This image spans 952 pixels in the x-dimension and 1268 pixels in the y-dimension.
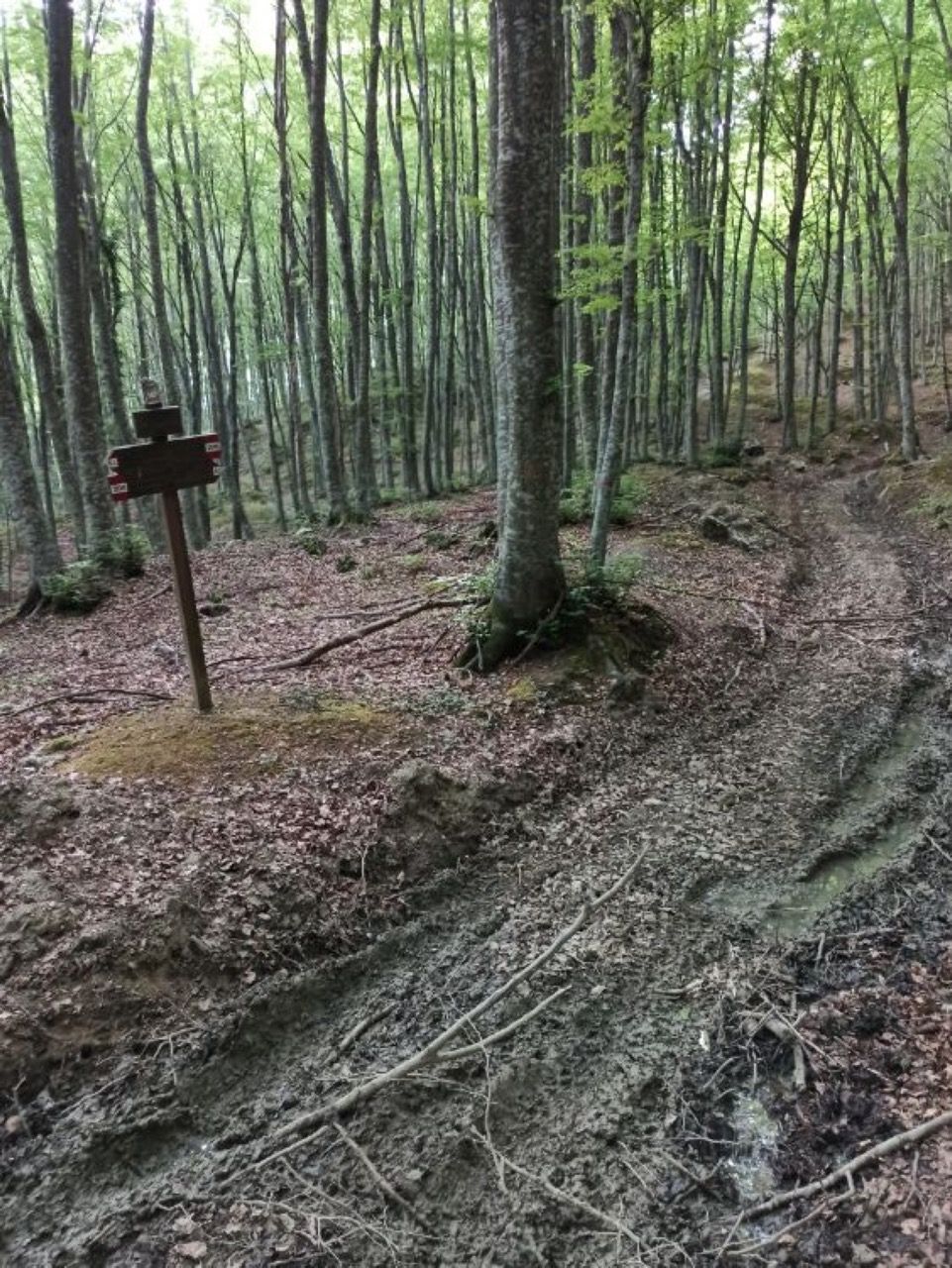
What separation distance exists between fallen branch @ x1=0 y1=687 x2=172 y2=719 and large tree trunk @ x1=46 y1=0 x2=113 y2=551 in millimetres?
5555

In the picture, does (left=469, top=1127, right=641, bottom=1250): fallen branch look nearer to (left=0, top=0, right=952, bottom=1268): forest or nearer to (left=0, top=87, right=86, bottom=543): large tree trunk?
(left=0, top=0, right=952, bottom=1268): forest

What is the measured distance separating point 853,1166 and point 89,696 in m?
6.14

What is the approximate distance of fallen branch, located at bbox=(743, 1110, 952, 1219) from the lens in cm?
283

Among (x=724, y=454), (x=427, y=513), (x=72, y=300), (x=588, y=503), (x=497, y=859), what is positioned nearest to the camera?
(x=497, y=859)

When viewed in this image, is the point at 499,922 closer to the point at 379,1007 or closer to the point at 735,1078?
the point at 379,1007

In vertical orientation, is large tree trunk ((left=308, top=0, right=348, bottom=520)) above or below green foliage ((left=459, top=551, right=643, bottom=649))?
above

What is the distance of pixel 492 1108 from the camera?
3293mm

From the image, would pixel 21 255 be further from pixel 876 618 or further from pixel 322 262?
pixel 876 618

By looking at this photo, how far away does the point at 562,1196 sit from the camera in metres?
2.91

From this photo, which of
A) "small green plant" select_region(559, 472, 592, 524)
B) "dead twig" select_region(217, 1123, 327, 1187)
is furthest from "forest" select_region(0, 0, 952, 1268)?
"small green plant" select_region(559, 472, 592, 524)

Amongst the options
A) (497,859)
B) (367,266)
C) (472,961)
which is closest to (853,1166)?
(472,961)

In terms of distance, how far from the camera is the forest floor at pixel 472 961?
9.52 feet

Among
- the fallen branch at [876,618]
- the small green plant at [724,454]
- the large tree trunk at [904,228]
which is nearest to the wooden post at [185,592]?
the fallen branch at [876,618]

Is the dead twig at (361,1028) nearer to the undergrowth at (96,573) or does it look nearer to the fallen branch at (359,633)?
the fallen branch at (359,633)
